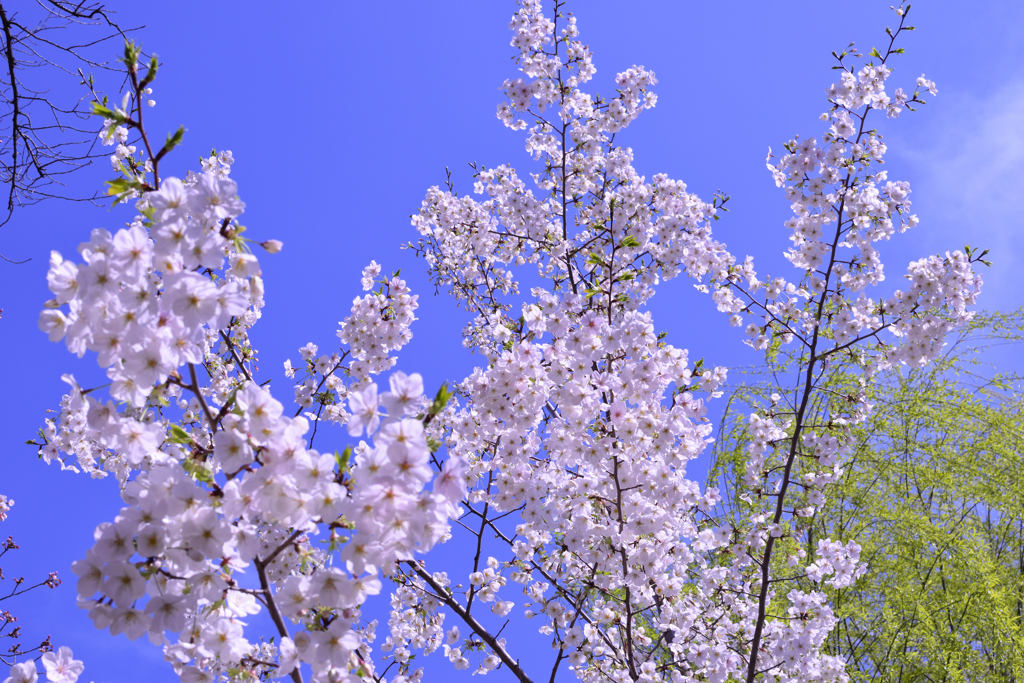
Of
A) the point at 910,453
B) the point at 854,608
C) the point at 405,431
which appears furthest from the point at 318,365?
the point at 910,453

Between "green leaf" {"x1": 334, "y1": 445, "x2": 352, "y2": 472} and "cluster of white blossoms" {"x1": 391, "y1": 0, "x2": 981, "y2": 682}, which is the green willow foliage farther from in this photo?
"green leaf" {"x1": 334, "y1": 445, "x2": 352, "y2": 472}

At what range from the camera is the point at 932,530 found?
19.0 feet

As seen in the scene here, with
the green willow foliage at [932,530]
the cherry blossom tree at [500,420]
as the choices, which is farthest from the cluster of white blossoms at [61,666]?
the green willow foliage at [932,530]

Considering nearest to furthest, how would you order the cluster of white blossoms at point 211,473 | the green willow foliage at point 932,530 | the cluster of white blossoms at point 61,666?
the cluster of white blossoms at point 211,473 < the cluster of white blossoms at point 61,666 < the green willow foliage at point 932,530

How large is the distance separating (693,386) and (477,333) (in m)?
3.18

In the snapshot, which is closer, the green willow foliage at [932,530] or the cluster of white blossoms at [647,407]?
the cluster of white blossoms at [647,407]

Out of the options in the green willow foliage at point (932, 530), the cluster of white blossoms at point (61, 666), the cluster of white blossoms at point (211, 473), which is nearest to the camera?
the cluster of white blossoms at point (211, 473)

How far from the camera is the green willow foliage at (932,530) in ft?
17.9

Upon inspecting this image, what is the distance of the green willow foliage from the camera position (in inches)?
215

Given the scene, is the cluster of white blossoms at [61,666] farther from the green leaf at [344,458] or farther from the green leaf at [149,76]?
the green leaf at [149,76]

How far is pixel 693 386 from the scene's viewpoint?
3053 mm

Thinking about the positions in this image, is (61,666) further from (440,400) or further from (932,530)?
(932,530)

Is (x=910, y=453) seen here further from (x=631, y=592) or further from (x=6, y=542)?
(x=6, y=542)

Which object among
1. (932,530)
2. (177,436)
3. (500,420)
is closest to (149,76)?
(177,436)
